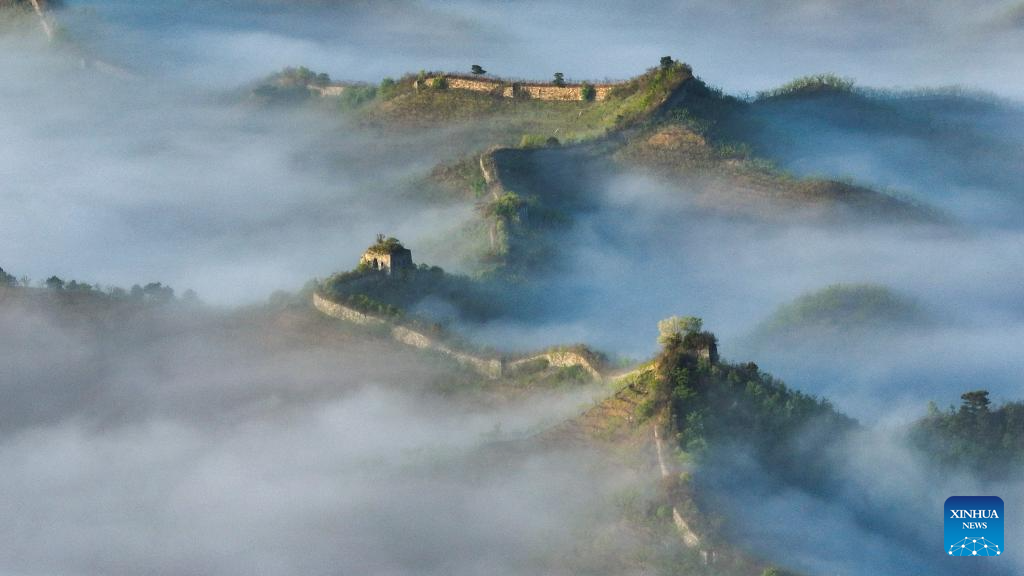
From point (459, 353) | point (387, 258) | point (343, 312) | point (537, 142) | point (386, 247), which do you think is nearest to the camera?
point (459, 353)

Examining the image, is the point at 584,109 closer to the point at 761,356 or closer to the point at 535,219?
the point at 535,219

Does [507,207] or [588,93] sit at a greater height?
[588,93]

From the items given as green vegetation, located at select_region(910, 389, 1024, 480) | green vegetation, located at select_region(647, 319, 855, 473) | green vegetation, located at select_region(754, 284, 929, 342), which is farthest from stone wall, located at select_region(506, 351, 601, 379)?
green vegetation, located at select_region(754, 284, 929, 342)

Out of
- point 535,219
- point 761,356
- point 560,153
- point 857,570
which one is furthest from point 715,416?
point 560,153

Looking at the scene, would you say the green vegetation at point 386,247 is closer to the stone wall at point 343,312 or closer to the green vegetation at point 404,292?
the green vegetation at point 404,292

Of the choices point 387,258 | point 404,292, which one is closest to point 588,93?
point 387,258

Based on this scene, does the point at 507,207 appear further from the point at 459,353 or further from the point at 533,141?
the point at 459,353

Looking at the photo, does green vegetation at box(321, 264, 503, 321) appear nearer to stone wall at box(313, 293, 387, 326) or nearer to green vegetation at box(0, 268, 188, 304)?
stone wall at box(313, 293, 387, 326)
